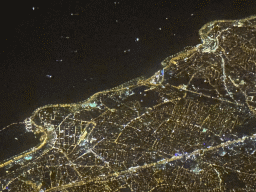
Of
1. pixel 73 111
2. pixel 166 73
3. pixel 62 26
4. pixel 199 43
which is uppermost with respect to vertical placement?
pixel 62 26

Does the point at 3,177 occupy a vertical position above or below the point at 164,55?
below

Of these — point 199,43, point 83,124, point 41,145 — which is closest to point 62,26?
point 83,124

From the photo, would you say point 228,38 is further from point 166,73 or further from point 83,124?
point 83,124

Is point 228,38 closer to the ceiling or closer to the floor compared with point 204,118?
closer to the ceiling

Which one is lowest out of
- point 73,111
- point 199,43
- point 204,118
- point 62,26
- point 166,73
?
point 204,118

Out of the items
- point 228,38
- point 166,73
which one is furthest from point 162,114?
point 228,38

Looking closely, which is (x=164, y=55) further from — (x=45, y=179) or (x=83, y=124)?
(x=45, y=179)
